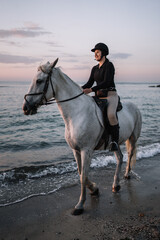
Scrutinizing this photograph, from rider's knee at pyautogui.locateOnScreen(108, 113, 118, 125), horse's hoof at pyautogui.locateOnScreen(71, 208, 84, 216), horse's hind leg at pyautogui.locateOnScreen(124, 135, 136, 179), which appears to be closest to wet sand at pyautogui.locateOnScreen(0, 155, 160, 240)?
horse's hoof at pyautogui.locateOnScreen(71, 208, 84, 216)

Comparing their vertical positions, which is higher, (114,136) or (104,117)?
(104,117)

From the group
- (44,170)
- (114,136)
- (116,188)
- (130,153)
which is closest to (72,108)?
(114,136)

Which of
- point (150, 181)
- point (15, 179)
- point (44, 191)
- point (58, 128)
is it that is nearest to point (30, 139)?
point (58, 128)

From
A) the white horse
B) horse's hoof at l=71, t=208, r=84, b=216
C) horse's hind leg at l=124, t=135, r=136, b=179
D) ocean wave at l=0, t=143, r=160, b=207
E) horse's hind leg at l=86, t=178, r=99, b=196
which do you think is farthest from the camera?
horse's hind leg at l=124, t=135, r=136, b=179

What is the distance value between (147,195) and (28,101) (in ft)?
11.6

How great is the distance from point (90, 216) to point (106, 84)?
2.64 meters

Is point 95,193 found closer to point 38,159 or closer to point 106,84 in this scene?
point 106,84

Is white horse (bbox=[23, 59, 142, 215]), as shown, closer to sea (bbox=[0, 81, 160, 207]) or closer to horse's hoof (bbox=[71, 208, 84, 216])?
horse's hoof (bbox=[71, 208, 84, 216])

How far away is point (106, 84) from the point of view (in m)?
4.29

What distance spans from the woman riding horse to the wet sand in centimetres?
127

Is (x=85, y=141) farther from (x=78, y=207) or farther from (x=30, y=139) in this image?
(x=30, y=139)

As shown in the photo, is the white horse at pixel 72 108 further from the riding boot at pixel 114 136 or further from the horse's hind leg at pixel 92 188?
the horse's hind leg at pixel 92 188

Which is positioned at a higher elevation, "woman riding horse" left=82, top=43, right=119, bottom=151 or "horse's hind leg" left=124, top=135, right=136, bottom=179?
"woman riding horse" left=82, top=43, right=119, bottom=151

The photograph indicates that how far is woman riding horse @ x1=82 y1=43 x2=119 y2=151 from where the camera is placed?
4.32 metres
